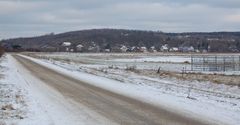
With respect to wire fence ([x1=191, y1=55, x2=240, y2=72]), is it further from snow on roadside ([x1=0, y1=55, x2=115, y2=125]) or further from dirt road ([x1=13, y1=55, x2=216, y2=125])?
snow on roadside ([x1=0, y1=55, x2=115, y2=125])

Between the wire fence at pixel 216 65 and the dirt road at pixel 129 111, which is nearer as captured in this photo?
the dirt road at pixel 129 111

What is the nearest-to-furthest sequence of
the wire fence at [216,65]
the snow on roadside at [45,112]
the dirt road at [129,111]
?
the dirt road at [129,111] < the snow on roadside at [45,112] < the wire fence at [216,65]

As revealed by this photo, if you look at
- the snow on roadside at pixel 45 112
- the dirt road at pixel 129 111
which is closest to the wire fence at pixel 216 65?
the dirt road at pixel 129 111

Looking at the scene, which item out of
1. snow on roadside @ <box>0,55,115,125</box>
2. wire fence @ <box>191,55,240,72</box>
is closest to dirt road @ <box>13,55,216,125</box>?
snow on roadside @ <box>0,55,115,125</box>

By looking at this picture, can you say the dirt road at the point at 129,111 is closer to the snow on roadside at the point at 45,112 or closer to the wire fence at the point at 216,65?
the snow on roadside at the point at 45,112

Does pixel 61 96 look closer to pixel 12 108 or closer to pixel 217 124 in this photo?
pixel 12 108

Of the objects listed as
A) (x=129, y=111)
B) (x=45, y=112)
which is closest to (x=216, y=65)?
(x=129, y=111)

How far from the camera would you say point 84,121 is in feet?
44.1

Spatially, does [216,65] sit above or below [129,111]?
below

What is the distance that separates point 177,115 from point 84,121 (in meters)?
2.97

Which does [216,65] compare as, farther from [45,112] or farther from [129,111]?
[45,112]

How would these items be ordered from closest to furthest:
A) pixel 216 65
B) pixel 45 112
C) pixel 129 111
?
pixel 45 112
pixel 129 111
pixel 216 65

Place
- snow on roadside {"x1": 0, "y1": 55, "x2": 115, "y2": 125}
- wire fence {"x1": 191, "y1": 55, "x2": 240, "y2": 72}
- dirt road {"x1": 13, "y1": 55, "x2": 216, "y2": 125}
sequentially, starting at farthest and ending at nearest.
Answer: wire fence {"x1": 191, "y1": 55, "x2": 240, "y2": 72}
snow on roadside {"x1": 0, "y1": 55, "x2": 115, "y2": 125}
dirt road {"x1": 13, "y1": 55, "x2": 216, "y2": 125}

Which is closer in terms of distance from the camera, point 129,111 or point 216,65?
point 129,111
